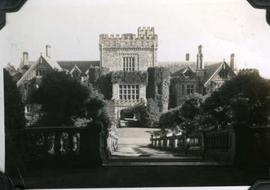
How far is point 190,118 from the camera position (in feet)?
6.61

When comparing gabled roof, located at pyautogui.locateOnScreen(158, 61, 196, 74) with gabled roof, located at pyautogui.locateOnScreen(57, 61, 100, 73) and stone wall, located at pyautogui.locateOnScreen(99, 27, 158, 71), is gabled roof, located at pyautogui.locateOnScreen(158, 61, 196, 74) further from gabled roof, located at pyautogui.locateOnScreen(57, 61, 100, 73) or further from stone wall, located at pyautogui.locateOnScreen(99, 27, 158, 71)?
gabled roof, located at pyautogui.locateOnScreen(57, 61, 100, 73)

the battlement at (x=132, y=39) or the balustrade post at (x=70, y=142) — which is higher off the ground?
the battlement at (x=132, y=39)

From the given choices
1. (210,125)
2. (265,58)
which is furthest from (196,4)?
(210,125)

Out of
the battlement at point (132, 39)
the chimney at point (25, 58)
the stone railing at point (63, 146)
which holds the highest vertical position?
the battlement at point (132, 39)

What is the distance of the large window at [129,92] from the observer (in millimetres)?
1991

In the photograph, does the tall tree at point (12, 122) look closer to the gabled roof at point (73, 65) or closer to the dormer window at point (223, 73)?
the gabled roof at point (73, 65)

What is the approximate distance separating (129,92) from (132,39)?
202mm

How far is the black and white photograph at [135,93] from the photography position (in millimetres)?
1951

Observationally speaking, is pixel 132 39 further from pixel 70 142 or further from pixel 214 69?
pixel 70 142

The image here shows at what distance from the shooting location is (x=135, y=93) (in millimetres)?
2014

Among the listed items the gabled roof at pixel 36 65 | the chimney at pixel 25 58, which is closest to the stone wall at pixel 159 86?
the gabled roof at pixel 36 65

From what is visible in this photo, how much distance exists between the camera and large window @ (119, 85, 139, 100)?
1.99 m

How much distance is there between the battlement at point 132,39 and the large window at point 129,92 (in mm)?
155

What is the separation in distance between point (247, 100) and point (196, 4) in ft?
1.36
